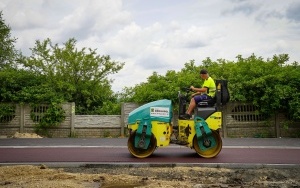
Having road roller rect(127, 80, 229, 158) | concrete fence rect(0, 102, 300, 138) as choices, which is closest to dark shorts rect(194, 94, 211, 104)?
road roller rect(127, 80, 229, 158)

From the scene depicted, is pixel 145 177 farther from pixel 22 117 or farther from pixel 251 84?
pixel 22 117

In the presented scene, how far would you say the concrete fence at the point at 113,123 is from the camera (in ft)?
58.2

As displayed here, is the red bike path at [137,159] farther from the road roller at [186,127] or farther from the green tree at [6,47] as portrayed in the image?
the green tree at [6,47]

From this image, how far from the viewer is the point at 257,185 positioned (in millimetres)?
7430

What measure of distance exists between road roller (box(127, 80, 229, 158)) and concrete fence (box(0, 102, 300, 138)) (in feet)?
22.3

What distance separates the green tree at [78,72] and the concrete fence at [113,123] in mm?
1330

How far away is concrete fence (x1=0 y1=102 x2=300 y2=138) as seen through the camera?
1775 centimetres

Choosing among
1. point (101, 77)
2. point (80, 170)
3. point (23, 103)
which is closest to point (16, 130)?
point (23, 103)

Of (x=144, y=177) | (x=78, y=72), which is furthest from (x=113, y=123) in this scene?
(x=144, y=177)

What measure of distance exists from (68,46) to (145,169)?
12.6 m

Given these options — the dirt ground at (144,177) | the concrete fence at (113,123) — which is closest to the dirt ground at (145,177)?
the dirt ground at (144,177)

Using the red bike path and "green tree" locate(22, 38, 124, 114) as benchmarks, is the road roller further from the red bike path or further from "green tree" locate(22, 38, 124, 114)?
"green tree" locate(22, 38, 124, 114)

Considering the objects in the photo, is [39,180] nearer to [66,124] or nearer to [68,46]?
[66,124]

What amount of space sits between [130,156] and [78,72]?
9.78 m
